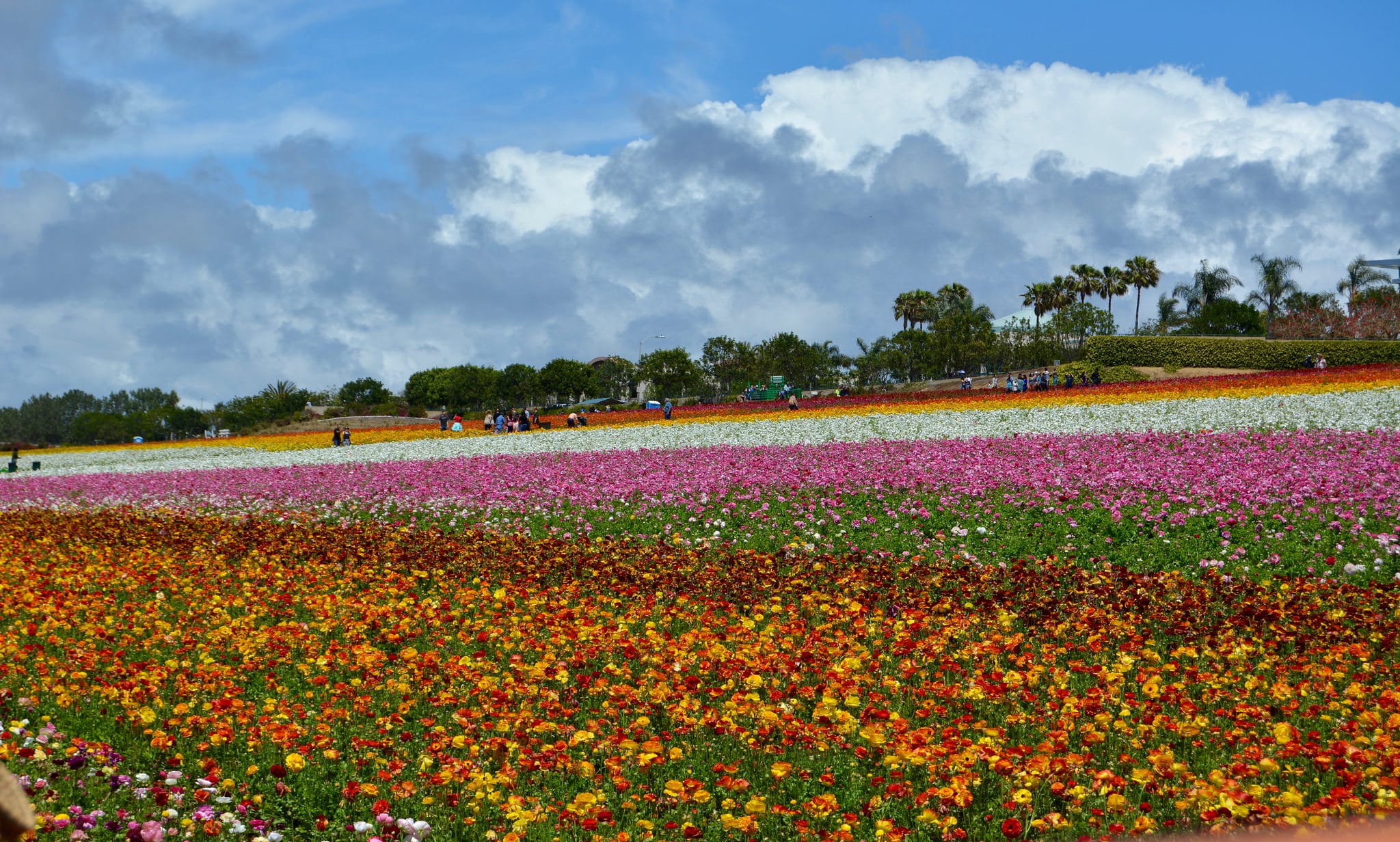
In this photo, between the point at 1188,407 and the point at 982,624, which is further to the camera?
the point at 1188,407

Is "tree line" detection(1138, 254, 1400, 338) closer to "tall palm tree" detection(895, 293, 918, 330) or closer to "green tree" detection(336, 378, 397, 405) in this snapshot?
"tall palm tree" detection(895, 293, 918, 330)

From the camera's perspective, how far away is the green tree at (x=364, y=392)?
364 feet

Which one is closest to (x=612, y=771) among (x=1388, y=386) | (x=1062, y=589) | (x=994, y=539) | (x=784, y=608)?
(x=784, y=608)

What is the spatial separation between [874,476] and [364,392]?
109 m

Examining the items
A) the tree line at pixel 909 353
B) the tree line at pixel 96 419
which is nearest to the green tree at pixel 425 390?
the tree line at pixel 909 353

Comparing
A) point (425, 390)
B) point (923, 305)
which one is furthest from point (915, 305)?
point (425, 390)

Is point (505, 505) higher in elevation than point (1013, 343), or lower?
lower

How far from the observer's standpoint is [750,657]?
6801 millimetres

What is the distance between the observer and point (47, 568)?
1243 cm

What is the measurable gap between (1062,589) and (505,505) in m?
8.60

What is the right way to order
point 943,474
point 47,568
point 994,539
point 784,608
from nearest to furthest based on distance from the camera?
point 784,608 < point 994,539 < point 47,568 < point 943,474

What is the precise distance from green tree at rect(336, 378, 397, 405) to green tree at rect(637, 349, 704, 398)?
3745 cm

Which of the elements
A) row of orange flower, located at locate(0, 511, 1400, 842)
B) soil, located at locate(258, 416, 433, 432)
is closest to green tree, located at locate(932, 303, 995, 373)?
soil, located at locate(258, 416, 433, 432)

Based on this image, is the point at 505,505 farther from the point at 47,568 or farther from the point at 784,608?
the point at 784,608
